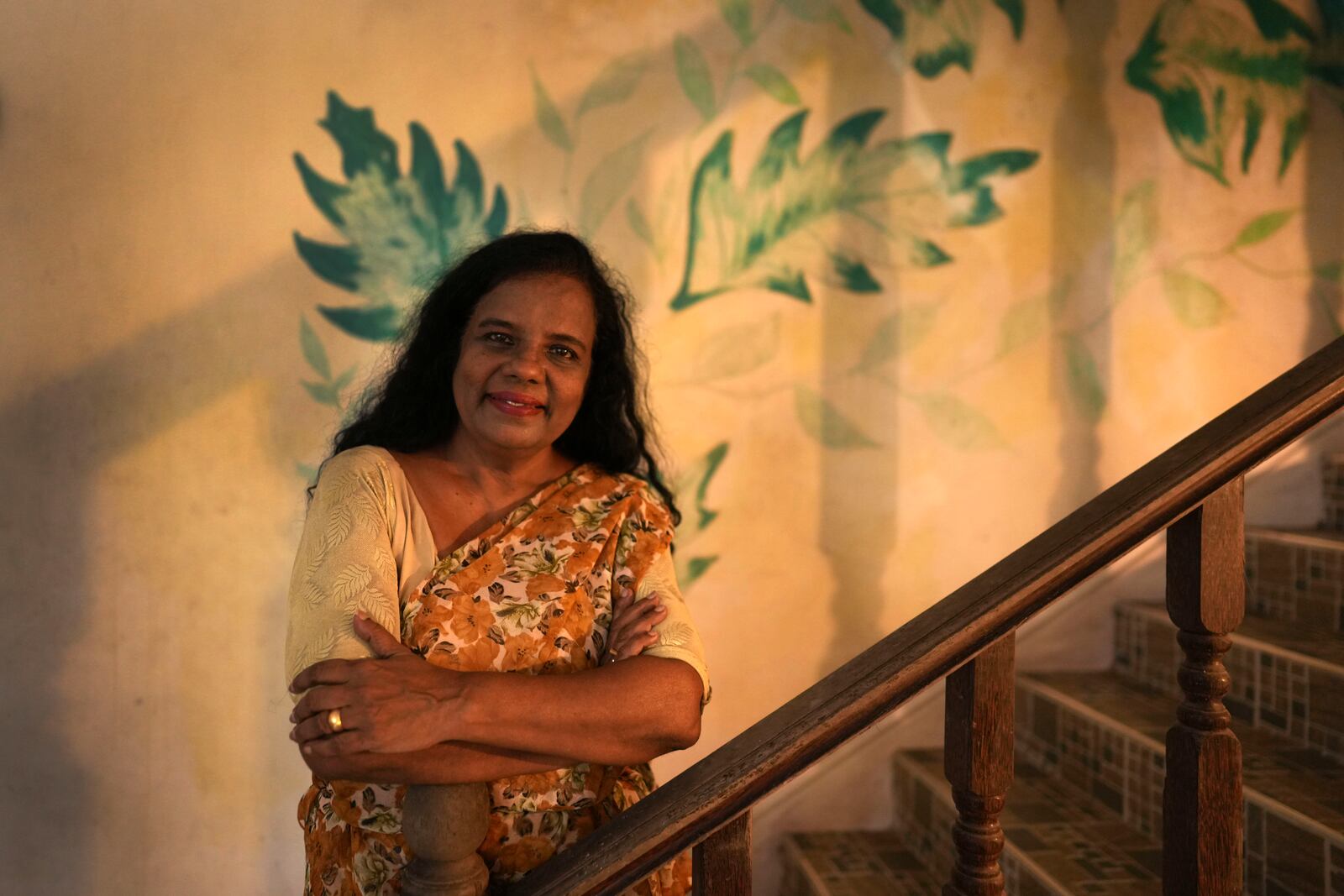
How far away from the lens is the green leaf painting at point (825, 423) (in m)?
2.43

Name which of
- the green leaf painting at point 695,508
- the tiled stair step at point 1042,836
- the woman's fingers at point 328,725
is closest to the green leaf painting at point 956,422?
the green leaf painting at point 695,508

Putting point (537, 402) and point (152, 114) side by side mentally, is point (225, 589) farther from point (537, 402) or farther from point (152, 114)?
point (537, 402)

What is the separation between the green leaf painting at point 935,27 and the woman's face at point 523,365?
1.50 meters

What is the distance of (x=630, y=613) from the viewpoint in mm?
1265

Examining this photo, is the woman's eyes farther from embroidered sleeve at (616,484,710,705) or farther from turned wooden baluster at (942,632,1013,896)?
turned wooden baluster at (942,632,1013,896)

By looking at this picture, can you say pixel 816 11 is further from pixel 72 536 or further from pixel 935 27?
pixel 72 536

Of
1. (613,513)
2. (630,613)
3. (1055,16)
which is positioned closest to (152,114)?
(613,513)

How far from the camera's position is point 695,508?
2.39 m

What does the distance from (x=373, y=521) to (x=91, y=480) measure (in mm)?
1411

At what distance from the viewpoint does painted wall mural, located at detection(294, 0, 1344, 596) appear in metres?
2.29

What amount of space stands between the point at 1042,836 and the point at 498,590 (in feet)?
4.27

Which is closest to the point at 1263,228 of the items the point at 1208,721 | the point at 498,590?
the point at 1208,721

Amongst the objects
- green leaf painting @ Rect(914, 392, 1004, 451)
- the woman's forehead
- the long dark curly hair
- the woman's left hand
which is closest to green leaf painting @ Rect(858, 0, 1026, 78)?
green leaf painting @ Rect(914, 392, 1004, 451)

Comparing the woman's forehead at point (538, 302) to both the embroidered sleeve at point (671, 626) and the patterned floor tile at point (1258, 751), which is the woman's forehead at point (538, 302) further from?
the patterned floor tile at point (1258, 751)
